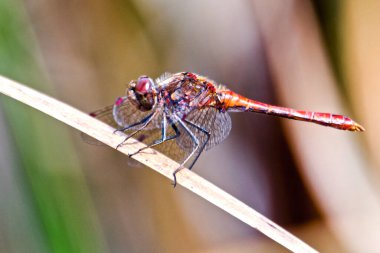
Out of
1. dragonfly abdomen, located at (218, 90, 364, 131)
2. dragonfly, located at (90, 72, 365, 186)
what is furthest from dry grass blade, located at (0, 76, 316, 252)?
dragonfly abdomen, located at (218, 90, 364, 131)

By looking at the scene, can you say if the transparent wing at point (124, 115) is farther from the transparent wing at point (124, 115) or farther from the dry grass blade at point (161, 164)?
the dry grass blade at point (161, 164)

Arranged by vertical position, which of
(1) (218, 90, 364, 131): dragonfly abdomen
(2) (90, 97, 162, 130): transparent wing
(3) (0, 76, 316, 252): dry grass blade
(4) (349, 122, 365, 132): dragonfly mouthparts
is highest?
(1) (218, 90, 364, 131): dragonfly abdomen

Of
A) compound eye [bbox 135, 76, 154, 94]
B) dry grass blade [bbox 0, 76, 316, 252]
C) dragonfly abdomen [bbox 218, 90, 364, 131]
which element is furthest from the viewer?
dragonfly abdomen [bbox 218, 90, 364, 131]

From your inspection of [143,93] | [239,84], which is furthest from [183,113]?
Result: [239,84]

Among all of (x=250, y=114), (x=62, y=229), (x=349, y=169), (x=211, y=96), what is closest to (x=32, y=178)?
(x=62, y=229)

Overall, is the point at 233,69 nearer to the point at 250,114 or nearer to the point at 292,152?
the point at 250,114

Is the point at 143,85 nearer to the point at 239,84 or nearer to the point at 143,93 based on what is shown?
the point at 143,93

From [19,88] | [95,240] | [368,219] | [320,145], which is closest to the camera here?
[19,88]

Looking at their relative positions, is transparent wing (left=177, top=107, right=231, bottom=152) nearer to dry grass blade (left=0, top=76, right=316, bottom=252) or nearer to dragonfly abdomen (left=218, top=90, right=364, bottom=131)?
dragonfly abdomen (left=218, top=90, right=364, bottom=131)
